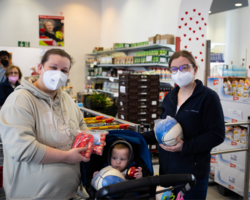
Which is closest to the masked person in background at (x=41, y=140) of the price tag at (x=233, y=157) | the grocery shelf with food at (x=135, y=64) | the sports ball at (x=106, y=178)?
the sports ball at (x=106, y=178)

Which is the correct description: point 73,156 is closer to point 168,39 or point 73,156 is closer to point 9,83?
point 9,83

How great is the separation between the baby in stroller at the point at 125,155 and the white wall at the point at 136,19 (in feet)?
14.8

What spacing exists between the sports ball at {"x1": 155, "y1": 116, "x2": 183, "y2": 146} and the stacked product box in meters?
3.02

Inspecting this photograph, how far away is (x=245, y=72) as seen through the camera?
12.9 ft

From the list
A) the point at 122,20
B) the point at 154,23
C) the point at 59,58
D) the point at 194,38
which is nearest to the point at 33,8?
the point at 122,20

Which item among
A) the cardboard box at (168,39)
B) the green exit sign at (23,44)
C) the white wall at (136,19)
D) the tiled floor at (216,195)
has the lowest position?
the tiled floor at (216,195)

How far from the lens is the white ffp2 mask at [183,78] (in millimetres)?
1922

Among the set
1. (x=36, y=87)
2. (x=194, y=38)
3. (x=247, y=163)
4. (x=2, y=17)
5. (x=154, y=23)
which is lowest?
(x=247, y=163)

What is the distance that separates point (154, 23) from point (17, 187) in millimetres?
6105

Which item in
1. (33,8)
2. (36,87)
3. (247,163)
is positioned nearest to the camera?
(36,87)

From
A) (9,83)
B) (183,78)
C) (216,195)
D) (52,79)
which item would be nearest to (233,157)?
(216,195)

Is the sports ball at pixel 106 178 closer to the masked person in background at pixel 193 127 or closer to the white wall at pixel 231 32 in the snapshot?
the masked person in background at pixel 193 127

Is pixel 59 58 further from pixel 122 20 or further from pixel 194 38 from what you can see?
pixel 122 20

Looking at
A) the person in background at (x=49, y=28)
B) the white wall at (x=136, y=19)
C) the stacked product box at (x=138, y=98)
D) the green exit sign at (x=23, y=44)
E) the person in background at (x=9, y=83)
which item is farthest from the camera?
the person in background at (x=49, y=28)
